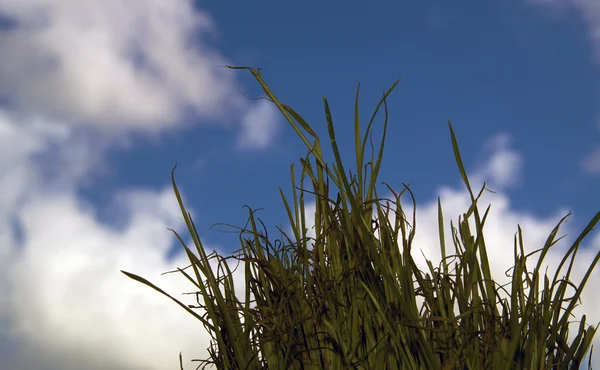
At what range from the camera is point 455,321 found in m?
1.66

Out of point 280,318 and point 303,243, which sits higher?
point 303,243

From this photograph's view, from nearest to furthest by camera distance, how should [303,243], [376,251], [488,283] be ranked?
[376,251] < [488,283] < [303,243]

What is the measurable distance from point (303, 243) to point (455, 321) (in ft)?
1.63

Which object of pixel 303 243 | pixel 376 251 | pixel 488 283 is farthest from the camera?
pixel 303 243

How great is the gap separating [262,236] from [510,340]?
774 millimetres

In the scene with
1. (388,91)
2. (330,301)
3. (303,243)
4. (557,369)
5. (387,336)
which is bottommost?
(557,369)

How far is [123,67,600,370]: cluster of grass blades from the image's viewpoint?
1662 mm

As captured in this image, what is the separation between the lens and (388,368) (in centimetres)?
167

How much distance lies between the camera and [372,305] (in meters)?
1.72

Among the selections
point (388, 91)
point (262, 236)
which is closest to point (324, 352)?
point (262, 236)

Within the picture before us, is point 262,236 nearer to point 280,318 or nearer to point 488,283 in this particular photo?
point 280,318

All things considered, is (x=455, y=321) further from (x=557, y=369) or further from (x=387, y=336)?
(x=557, y=369)

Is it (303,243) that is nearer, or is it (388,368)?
(388,368)

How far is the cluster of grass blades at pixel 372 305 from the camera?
166 cm
